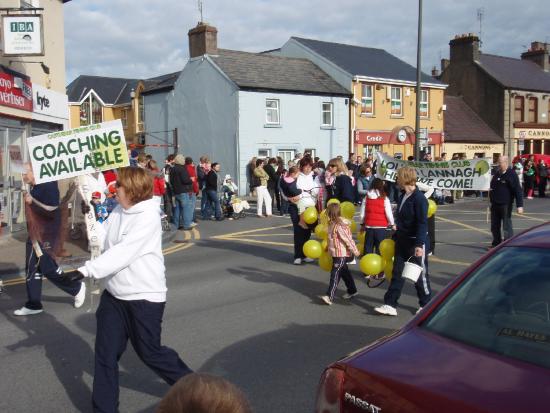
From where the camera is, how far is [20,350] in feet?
19.2

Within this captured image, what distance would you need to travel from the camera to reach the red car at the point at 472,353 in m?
2.33

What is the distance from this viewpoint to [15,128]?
47.6 feet

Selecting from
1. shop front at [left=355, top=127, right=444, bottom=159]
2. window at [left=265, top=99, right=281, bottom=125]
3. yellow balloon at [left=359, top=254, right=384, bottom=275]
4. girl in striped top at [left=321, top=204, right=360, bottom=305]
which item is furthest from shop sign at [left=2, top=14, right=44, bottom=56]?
shop front at [left=355, top=127, right=444, bottom=159]

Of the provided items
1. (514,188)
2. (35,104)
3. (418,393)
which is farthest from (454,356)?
(35,104)

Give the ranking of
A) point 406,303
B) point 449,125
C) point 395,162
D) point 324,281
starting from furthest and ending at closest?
point 449,125
point 395,162
point 324,281
point 406,303

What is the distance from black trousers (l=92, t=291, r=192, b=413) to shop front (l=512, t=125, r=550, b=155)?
44344 mm

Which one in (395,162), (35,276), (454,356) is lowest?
(35,276)

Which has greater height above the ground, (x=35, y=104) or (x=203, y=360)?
(x=35, y=104)

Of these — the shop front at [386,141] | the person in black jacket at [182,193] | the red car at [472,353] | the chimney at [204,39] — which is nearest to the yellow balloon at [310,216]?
the person in black jacket at [182,193]

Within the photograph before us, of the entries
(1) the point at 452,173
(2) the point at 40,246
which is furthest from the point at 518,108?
(2) the point at 40,246

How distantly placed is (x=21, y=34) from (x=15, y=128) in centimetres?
246

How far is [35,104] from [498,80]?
36518mm

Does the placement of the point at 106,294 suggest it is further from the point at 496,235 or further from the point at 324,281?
the point at 496,235

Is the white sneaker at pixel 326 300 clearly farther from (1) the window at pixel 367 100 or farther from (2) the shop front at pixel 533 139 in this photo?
(2) the shop front at pixel 533 139
